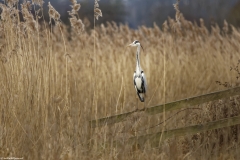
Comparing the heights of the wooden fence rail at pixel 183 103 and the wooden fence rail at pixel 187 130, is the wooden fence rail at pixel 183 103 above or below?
above

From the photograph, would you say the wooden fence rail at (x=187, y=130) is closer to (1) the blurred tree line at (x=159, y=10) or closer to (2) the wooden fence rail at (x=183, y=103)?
(2) the wooden fence rail at (x=183, y=103)

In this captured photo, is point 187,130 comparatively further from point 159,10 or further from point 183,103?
point 159,10

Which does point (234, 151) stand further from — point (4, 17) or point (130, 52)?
point (130, 52)

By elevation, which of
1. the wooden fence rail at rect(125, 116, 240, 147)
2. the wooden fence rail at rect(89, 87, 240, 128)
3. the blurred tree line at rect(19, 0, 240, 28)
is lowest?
the wooden fence rail at rect(125, 116, 240, 147)

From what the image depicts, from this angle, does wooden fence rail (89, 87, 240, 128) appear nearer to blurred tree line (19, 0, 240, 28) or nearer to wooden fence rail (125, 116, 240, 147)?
wooden fence rail (125, 116, 240, 147)

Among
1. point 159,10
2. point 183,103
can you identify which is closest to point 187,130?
point 183,103

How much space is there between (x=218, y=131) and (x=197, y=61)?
4334mm

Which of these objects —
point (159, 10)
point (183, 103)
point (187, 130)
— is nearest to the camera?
point (187, 130)

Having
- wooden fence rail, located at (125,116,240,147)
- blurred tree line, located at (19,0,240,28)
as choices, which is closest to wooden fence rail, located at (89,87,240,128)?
wooden fence rail, located at (125,116,240,147)

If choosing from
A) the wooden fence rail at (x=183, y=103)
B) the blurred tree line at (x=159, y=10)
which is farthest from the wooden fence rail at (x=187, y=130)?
the blurred tree line at (x=159, y=10)

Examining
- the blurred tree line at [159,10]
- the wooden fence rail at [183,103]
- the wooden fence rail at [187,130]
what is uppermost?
the blurred tree line at [159,10]

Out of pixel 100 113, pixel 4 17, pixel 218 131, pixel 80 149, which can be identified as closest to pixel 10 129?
pixel 80 149

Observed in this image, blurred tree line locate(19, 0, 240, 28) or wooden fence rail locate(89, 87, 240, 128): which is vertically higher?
blurred tree line locate(19, 0, 240, 28)

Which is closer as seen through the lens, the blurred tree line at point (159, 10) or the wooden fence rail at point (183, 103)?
the wooden fence rail at point (183, 103)
